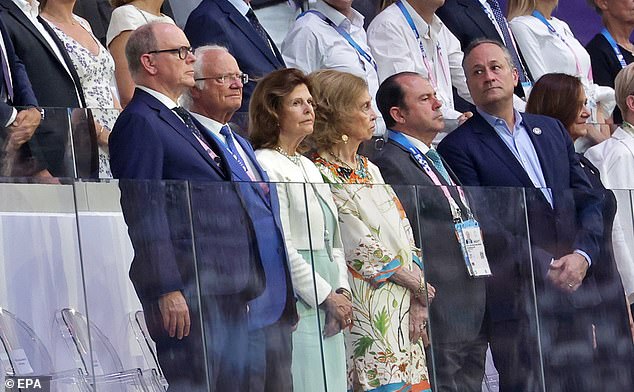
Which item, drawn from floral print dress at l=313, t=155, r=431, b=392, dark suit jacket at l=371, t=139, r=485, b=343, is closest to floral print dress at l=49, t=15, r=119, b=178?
floral print dress at l=313, t=155, r=431, b=392

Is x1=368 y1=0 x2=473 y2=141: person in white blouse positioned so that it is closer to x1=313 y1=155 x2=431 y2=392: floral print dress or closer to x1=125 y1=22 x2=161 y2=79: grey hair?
x1=313 y1=155 x2=431 y2=392: floral print dress

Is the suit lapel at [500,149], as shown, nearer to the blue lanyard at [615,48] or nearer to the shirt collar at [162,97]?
the shirt collar at [162,97]

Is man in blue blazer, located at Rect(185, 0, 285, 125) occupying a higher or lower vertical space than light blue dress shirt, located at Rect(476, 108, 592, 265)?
higher

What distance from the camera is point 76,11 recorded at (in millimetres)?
6258

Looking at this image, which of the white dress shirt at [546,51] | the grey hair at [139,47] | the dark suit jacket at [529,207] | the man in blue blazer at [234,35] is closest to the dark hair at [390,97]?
the dark suit jacket at [529,207]

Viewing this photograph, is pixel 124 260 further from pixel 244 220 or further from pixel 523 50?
pixel 523 50

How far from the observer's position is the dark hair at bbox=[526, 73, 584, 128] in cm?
634

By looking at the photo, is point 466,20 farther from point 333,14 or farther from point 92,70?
point 92,70

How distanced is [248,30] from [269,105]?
4.10ft

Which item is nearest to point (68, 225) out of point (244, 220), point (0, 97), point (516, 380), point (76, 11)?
point (244, 220)

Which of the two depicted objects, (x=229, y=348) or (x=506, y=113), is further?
(x=506, y=113)

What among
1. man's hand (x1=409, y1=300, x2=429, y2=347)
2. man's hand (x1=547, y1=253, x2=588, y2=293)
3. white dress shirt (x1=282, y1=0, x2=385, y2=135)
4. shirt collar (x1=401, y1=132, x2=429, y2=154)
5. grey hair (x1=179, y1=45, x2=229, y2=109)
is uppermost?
white dress shirt (x1=282, y1=0, x2=385, y2=135)

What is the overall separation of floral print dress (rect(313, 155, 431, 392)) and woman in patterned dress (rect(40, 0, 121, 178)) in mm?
1040

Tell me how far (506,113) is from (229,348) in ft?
6.94
